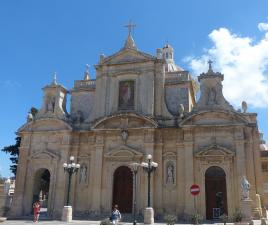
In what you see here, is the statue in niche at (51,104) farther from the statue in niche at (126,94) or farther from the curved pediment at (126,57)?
the statue in niche at (126,94)

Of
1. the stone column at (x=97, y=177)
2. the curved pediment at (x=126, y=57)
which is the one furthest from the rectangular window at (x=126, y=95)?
the stone column at (x=97, y=177)

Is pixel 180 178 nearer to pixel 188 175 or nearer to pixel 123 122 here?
pixel 188 175

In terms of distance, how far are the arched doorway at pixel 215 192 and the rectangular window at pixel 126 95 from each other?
8.33 meters

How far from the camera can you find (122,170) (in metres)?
27.4

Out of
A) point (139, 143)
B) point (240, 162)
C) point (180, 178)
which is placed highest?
point (139, 143)

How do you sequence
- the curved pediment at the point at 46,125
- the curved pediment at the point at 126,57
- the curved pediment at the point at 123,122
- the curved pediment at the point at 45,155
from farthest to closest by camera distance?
the curved pediment at the point at 126,57 → the curved pediment at the point at 46,125 → the curved pediment at the point at 45,155 → the curved pediment at the point at 123,122

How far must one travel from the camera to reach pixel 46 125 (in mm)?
29500

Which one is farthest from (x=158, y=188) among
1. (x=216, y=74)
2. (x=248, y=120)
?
(x=216, y=74)

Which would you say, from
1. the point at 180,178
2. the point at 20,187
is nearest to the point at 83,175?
the point at 20,187

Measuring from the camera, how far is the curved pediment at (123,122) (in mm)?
26750

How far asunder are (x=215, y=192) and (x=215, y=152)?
124 inches

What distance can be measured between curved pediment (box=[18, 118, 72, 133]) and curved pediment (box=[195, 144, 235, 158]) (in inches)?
437

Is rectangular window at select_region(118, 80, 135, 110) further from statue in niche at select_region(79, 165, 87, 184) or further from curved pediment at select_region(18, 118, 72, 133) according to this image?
statue in niche at select_region(79, 165, 87, 184)

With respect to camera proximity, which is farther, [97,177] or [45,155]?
[45,155]
